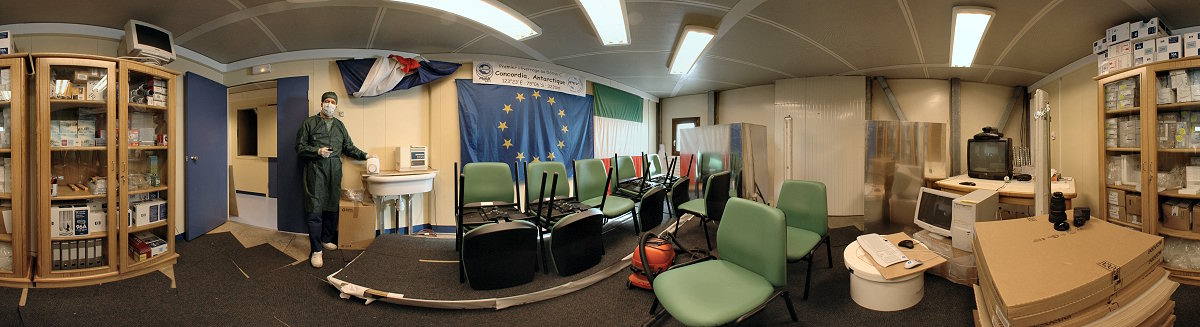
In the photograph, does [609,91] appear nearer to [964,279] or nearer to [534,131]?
[534,131]

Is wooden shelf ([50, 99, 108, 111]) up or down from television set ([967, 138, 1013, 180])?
up

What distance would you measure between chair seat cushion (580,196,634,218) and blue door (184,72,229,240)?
13.3 ft

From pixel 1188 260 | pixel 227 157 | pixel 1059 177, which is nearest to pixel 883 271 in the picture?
pixel 1188 260

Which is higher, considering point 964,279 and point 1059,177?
→ point 1059,177

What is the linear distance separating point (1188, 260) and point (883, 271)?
270 cm

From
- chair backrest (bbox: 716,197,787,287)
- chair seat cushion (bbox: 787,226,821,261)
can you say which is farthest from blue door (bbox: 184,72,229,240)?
chair seat cushion (bbox: 787,226,821,261)

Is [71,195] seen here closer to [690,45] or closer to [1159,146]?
[690,45]

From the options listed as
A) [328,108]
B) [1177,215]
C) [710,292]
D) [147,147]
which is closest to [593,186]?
[710,292]

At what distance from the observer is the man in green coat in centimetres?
316

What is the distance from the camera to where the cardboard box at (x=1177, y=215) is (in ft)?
8.61

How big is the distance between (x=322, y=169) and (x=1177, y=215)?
695cm

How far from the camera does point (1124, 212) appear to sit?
113 inches

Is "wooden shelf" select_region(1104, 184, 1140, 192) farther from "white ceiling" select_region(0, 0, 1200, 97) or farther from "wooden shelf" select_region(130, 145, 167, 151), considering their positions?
"wooden shelf" select_region(130, 145, 167, 151)

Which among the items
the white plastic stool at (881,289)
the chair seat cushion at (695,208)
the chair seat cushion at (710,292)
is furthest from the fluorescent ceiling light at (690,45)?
the white plastic stool at (881,289)
